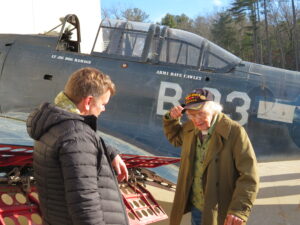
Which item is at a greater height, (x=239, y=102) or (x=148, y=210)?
(x=239, y=102)

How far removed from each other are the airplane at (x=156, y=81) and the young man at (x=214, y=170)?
200 cm

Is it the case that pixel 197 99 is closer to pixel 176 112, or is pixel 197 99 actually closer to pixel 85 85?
pixel 176 112

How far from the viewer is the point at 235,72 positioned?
468cm

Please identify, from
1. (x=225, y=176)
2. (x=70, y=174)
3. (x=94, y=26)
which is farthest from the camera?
(x=94, y=26)

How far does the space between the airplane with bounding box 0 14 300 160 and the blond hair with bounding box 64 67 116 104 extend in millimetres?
2931

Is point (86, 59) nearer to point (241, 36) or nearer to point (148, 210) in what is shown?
point (148, 210)

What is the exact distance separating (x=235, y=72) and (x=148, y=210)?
2.19 metres

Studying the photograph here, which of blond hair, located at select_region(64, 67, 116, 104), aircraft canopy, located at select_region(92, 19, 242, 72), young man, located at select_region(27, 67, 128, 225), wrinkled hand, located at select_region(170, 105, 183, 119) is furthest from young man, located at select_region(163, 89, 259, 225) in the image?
aircraft canopy, located at select_region(92, 19, 242, 72)

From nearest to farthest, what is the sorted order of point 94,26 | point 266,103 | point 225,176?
point 225,176 → point 266,103 → point 94,26

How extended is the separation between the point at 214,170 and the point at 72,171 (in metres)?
1.06

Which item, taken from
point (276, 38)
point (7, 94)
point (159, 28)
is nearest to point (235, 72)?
point (159, 28)

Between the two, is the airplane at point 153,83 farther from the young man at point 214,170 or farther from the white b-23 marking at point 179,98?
the young man at point 214,170

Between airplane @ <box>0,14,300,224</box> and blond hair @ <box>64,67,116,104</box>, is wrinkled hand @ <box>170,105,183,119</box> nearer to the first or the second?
blond hair @ <box>64,67,116,104</box>

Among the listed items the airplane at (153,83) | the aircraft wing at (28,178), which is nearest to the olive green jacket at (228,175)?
the aircraft wing at (28,178)
